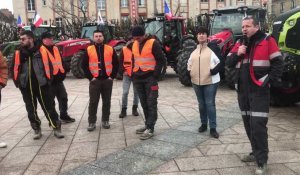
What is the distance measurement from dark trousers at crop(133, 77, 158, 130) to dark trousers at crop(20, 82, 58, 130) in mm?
1434

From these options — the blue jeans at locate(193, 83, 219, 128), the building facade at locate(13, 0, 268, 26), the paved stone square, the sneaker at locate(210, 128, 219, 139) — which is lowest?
the paved stone square

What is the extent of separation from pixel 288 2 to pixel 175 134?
55.2m

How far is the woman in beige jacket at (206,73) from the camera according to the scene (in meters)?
5.78

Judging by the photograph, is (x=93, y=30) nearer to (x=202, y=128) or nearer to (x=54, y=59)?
(x=54, y=59)

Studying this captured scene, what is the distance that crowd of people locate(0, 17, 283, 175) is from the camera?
14.3ft

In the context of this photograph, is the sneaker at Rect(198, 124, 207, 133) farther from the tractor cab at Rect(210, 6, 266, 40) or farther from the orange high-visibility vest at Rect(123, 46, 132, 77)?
the tractor cab at Rect(210, 6, 266, 40)

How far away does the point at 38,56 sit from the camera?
612 cm

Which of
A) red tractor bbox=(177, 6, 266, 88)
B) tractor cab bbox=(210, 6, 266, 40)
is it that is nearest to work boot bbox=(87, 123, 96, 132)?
red tractor bbox=(177, 6, 266, 88)

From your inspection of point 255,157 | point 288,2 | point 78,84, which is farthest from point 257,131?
point 288,2

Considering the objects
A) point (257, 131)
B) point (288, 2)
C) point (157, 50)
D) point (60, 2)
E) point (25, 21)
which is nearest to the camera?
point (257, 131)

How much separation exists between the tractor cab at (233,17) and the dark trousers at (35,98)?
6.24 m

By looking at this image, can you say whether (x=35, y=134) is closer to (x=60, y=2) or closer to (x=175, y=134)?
(x=175, y=134)

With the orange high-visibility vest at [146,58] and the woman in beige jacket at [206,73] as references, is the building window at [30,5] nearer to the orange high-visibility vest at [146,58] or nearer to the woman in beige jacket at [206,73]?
the orange high-visibility vest at [146,58]

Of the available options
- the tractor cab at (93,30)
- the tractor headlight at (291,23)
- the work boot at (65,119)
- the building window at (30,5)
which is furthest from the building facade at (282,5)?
the work boot at (65,119)
